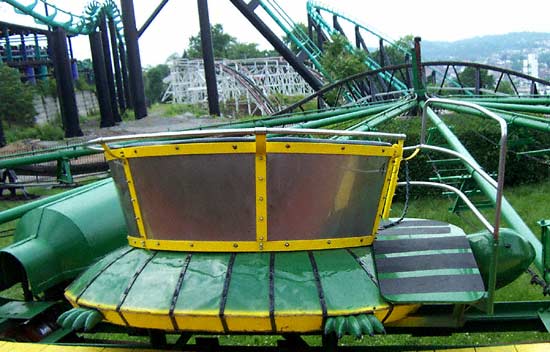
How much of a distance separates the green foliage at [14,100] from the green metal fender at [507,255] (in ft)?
105

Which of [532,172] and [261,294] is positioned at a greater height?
[261,294]

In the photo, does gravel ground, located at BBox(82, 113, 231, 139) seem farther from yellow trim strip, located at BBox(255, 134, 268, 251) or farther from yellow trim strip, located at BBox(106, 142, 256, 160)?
yellow trim strip, located at BBox(255, 134, 268, 251)

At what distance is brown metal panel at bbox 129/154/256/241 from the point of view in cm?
302

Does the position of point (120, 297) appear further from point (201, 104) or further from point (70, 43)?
point (201, 104)

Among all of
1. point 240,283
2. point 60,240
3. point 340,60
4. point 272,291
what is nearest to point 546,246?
point 272,291

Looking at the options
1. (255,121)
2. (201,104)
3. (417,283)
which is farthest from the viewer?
(201,104)

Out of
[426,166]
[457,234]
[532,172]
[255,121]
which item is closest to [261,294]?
[457,234]

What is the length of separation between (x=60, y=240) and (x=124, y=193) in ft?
4.39

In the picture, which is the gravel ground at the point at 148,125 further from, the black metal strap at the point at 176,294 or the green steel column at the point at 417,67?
the black metal strap at the point at 176,294

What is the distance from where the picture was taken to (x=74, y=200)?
4.64m

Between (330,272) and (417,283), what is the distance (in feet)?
1.67

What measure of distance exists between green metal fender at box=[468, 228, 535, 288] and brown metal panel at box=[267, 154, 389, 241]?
2.57 feet

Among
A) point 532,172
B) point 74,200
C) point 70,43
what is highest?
point 70,43

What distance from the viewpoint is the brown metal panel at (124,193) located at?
3300 mm
